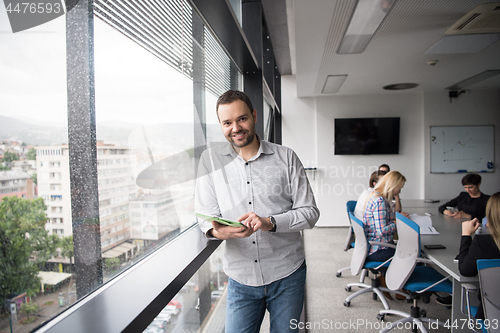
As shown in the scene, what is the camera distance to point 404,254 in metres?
2.68

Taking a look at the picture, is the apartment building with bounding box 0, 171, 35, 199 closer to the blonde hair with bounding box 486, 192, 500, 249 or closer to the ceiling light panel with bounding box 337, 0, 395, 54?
the blonde hair with bounding box 486, 192, 500, 249

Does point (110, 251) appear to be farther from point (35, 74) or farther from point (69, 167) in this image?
point (35, 74)

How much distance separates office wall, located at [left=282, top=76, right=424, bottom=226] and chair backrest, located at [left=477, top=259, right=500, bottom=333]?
494 centimetres

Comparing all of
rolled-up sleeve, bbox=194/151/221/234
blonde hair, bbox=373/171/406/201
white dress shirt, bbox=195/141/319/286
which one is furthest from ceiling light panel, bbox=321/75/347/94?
rolled-up sleeve, bbox=194/151/221/234

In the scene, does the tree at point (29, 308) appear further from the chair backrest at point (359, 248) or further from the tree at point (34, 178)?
the chair backrest at point (359, 248)

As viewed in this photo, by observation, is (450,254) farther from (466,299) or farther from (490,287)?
(490,287)

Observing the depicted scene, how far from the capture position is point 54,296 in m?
0.69

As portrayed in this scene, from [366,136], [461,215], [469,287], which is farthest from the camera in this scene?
[366,136]

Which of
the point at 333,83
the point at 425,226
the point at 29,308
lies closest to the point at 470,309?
the point at 425,226

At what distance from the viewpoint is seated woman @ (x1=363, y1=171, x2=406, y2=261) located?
3.10 metres

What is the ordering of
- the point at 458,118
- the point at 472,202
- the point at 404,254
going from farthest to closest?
the point at 458,118
the point at 472,202
the point at 404,254

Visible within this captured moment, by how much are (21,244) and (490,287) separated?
242cm

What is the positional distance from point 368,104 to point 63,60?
6.92 m

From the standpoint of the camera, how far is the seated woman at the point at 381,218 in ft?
10.2
